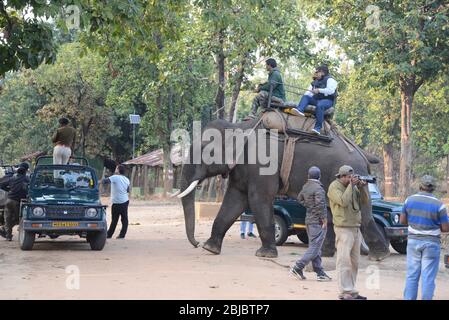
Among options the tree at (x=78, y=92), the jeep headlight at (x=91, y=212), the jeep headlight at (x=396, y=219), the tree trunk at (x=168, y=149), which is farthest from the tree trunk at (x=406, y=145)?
the tree at (x=78, y=92)

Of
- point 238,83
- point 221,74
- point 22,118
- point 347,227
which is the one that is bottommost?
point 347,227

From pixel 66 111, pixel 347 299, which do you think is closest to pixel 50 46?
pixel 347 299

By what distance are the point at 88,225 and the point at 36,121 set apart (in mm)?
38799

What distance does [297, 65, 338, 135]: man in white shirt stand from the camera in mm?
16062

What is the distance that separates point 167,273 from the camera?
1321 cm

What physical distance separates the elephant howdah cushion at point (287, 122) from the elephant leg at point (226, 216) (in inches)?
60.4

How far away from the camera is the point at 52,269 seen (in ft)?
45.3

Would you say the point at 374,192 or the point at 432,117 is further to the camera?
the point at 432,117

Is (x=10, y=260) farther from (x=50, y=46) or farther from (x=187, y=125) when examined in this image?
(x=187, y=125)

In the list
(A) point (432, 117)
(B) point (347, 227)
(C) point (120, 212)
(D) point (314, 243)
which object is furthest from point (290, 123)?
(A) point (432, 117)

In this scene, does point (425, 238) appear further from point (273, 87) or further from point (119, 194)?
point (119, 194)

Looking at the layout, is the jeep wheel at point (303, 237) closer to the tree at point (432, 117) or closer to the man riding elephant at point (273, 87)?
the man riding elephant at point (273, 87)

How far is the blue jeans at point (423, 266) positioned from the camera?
9969 mm

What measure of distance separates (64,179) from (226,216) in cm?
388
